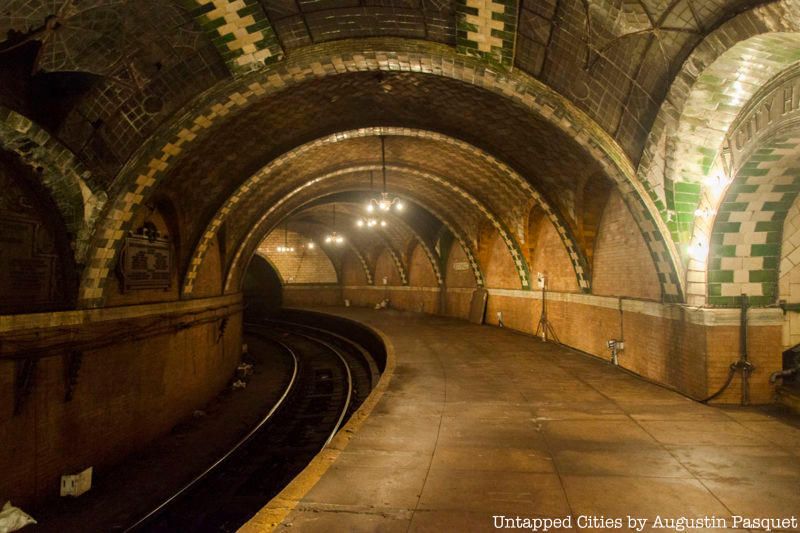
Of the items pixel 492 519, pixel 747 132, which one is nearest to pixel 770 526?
pixel 492 519

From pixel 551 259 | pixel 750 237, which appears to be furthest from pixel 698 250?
pixel 551 259

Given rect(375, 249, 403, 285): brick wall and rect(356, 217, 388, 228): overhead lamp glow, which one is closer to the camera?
rect(356, 217, 388, 228): overhead lamp glow

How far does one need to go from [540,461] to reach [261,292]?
75.6ft

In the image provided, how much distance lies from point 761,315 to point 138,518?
8.49 meters

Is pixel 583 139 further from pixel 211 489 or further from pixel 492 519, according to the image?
pixel 211 489

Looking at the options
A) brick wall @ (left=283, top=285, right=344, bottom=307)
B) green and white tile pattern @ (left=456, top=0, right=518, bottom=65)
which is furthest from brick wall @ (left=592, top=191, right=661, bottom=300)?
brick wall @ (left=283, top=285, right=344, bottom=307)

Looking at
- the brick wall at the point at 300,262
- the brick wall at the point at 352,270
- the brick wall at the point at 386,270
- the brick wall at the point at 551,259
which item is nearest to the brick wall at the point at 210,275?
the brick wall at the point at 551,259

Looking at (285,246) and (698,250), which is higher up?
(285,246)

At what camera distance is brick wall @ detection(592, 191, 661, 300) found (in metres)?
7.47

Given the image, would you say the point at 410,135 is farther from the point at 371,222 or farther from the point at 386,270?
the point at 386,270

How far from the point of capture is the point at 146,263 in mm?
7730

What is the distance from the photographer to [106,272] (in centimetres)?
651

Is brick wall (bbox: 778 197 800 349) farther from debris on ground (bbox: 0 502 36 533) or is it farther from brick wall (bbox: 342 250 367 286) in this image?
brick wall (bbox: 342 250 367 286)

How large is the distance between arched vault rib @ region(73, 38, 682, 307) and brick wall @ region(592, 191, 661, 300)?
100 centimetres
